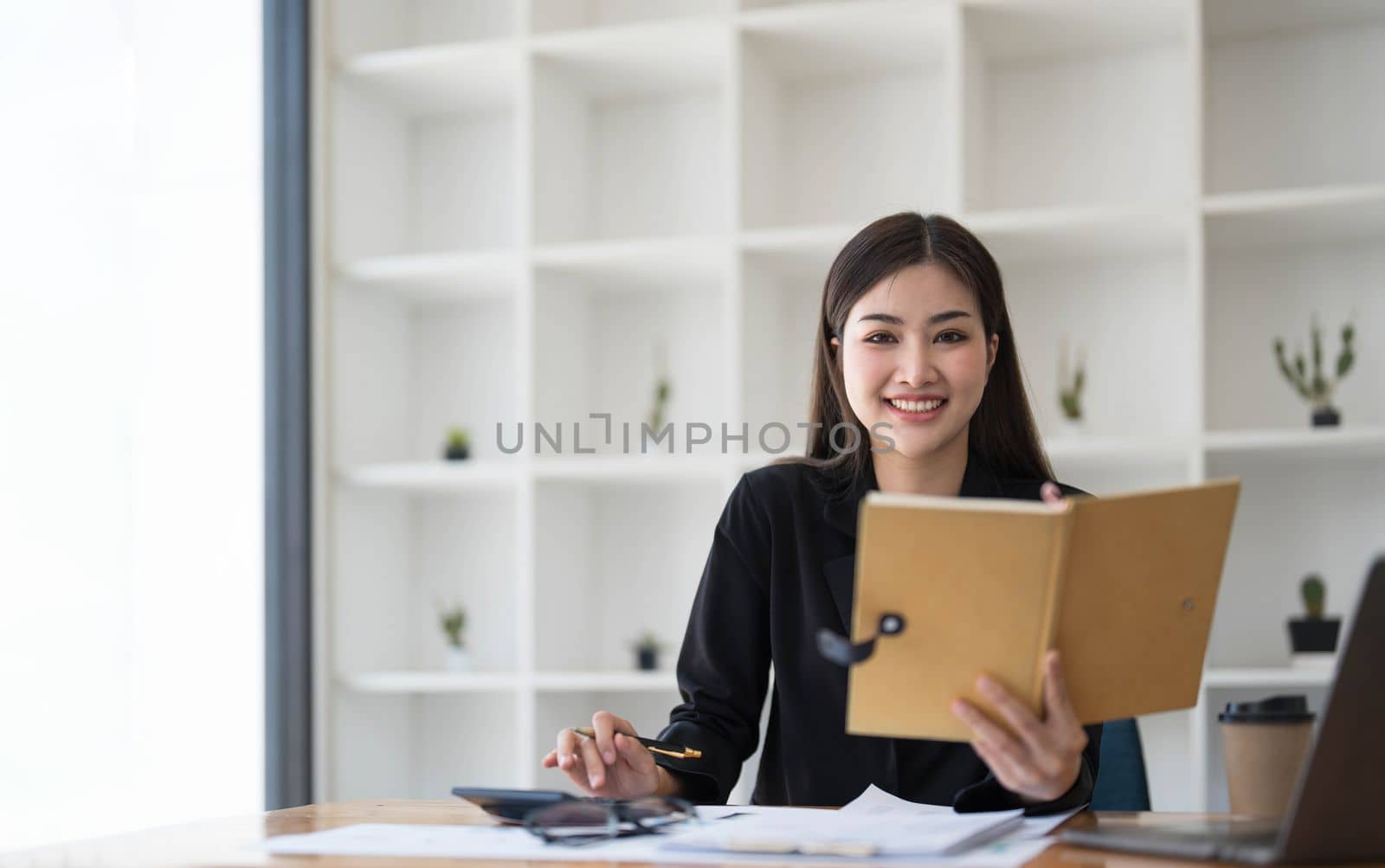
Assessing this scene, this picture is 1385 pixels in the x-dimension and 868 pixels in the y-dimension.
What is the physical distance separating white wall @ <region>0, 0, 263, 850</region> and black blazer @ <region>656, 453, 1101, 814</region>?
123 centimetres

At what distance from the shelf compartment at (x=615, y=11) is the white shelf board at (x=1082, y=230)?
2.84ft

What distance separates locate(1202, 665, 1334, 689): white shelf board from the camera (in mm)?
2578

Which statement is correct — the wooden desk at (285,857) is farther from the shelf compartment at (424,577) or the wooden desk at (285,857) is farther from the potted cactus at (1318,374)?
the shelf compartment at (424,577)

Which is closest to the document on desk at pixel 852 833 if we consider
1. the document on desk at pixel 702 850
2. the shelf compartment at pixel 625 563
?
the document on desk at pixel 702 850

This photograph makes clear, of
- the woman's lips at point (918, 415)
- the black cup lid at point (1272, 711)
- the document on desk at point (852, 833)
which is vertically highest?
the woman's lips at point (918, 415)

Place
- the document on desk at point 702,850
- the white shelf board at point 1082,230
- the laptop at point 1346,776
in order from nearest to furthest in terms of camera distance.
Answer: the laptop at point 1346,776, the document on desk at point 702,850, the white shelf board at point 1082,230

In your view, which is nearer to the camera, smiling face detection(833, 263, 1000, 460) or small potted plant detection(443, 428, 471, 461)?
smiling face detection(833, 263, 1000, 460)

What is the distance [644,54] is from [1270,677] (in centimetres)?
186

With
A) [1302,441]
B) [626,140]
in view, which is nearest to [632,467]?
[626,140]

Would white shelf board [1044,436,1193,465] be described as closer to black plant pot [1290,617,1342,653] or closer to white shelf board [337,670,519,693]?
black plant pot [1290,617,1342,653]

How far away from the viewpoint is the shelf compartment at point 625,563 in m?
3.21

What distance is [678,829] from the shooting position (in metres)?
1.21

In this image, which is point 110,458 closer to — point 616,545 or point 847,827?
point 616,545

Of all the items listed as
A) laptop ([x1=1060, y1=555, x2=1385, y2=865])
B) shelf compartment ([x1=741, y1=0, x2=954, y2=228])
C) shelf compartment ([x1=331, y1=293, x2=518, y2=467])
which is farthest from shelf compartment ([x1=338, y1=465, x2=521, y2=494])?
laptop ([x1=1060, y1=555, x2=1385, y2=865])
